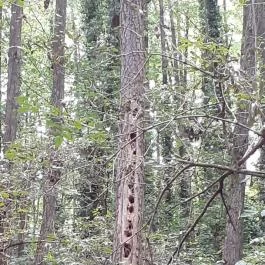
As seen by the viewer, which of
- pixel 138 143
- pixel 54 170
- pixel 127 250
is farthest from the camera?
pixel 54 170

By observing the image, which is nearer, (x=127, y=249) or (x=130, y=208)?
(x=127, y=249)

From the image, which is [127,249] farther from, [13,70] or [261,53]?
[13,70]

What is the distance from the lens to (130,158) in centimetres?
539

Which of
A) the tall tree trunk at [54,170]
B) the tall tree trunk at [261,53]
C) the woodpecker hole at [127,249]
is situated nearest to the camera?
the tall tree trunk at [261,53]

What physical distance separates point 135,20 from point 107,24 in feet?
24.7

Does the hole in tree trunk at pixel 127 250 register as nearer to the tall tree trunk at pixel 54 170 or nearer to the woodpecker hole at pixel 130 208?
the woodpecker hole at pixel 130 208

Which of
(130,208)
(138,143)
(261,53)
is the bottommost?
(130,208)

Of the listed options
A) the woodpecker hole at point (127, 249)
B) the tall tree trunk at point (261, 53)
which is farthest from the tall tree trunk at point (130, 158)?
the tall tree trunk at point (261, 53)

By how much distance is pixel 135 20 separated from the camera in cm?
582

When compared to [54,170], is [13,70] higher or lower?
higher

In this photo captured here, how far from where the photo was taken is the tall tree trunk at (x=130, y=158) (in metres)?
5.21

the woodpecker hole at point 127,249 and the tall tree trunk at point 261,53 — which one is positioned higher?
the tall tree trunk at point 261,53

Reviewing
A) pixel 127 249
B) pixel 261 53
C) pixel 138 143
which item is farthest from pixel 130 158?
pixel 261 53

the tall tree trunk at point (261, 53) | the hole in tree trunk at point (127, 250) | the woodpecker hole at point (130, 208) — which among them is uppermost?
the tall tree trunk at point (261, 53)
